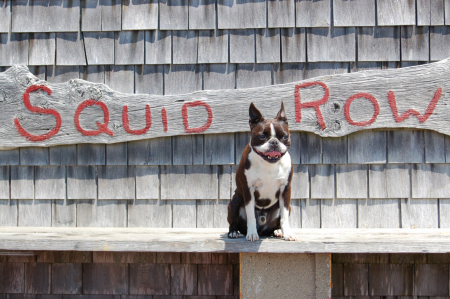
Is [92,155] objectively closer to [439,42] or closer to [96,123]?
[96,123]

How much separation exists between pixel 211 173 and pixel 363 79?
1539mm

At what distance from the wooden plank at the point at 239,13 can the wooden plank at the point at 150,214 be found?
1.66 meters

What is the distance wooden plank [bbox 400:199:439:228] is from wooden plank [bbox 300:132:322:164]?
2.85 feet

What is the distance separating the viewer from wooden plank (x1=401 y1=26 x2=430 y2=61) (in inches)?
131

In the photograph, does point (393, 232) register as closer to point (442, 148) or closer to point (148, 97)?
point (442, 148)

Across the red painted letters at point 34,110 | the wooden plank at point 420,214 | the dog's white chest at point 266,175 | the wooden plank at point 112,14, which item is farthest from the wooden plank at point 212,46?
the wooden plank at point 420,214

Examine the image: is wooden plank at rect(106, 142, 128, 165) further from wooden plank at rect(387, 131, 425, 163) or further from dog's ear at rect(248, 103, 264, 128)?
wooden plank at rect(387, 131, 425, 163)

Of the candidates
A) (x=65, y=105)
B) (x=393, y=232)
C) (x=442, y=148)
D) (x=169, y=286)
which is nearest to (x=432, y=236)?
(x=393, y=232)

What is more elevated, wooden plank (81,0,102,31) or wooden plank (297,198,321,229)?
wooden plank (81,0,102,31)

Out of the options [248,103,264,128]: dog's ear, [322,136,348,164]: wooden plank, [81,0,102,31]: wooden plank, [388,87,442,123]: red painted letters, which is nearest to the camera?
[248,103,264,128]: dog's ear

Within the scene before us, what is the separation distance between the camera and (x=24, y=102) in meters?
3.40

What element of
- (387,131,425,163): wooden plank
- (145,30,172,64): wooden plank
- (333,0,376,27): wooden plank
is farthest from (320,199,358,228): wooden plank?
(145,30,172,64): wooden plank

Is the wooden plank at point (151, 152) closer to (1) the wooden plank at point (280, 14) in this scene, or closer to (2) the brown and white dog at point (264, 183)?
(2) the brown and white dog at point (264, 183)

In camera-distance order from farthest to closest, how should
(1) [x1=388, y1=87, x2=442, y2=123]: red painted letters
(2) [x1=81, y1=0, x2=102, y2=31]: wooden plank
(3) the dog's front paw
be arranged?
(2) [x1=81, y1=0, x2=102, y2=31]: wooden plank → (1) [x1=388, y1=87, x2=442, y2=123]: red painted letters → (3) the dog's front paw
